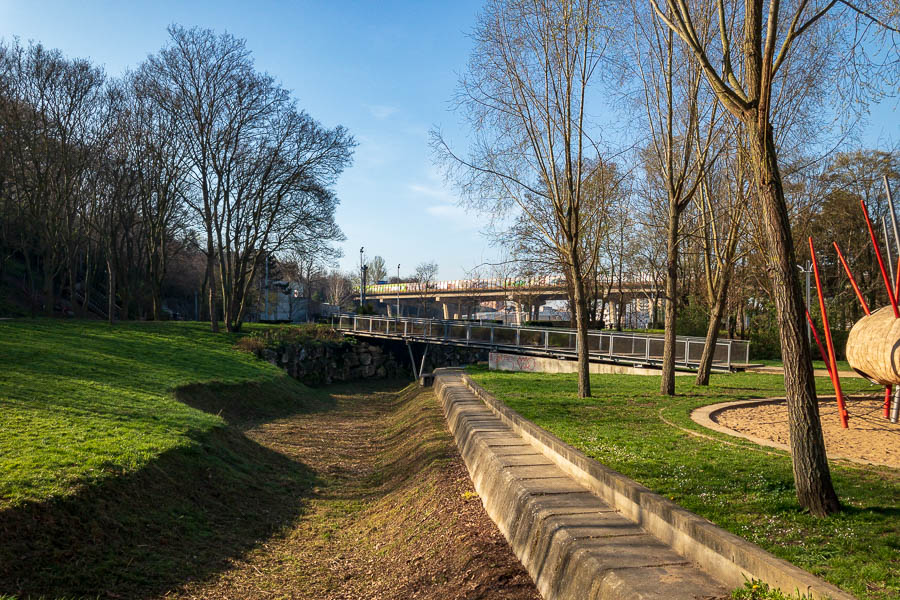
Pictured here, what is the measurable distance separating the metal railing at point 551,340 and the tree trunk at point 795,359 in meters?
15.8

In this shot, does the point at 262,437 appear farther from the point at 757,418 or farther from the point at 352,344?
the point at 352,344

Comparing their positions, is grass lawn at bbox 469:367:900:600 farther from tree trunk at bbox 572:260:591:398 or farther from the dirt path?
the dirt path

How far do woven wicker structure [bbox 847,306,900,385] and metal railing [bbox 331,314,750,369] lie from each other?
453 inches

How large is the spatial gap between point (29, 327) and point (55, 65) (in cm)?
1299

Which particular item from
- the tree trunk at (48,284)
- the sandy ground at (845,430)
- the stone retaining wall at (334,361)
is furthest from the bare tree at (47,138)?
the sandy ground at (845,430)

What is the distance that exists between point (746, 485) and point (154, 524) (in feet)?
21.6

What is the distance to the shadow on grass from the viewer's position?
19.9ft

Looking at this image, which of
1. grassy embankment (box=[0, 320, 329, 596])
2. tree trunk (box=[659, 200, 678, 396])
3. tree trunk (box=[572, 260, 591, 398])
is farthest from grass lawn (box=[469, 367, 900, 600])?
grassy embankment (box=[0, 320, 329, 596])

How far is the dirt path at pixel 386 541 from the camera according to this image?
6.23 m

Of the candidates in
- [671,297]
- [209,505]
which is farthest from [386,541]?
[671,297]

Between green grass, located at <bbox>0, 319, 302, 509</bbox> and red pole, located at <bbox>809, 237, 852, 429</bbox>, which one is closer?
green grass, located at <bbox>0, 319, 302, 509</bbox>

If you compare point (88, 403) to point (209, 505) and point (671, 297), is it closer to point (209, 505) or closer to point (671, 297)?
point (209, 505)

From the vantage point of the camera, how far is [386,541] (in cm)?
797

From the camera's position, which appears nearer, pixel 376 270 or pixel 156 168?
pixel 156 168
